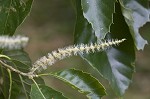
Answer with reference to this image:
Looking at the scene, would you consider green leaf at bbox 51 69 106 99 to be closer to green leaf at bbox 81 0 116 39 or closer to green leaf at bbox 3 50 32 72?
green leaf at bbox 81 0 116 39

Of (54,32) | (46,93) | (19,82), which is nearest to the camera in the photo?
(46,93)

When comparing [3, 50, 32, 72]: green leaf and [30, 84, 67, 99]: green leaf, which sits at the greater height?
[3, 50, 32, 72]: green leaf

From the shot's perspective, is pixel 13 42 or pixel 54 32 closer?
pixel 13 42

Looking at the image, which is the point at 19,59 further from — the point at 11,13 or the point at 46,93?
the point at 46,93

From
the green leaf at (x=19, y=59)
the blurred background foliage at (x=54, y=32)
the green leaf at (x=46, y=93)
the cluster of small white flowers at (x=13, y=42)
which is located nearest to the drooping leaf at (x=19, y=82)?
the green leaf at (x=19, y=59)

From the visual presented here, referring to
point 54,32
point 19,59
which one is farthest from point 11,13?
point 54,32

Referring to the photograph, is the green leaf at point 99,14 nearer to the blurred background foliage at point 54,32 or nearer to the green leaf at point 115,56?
the green leaf at point 115,56

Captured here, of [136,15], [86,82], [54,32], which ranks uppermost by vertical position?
[54,32]

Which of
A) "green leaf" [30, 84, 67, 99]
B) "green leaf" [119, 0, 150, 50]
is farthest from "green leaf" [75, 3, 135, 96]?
"green leaf" [30, 84, 67, 99]

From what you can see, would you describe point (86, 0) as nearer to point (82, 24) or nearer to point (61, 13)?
point (82, 24)
